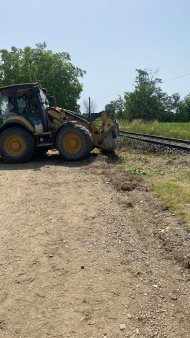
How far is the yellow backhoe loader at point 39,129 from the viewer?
12789 mm

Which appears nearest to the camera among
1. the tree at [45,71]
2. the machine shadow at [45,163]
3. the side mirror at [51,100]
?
the machine shadow at [45,163]

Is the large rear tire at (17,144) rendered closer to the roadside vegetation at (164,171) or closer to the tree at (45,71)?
the roadside vegetation at (164,171)

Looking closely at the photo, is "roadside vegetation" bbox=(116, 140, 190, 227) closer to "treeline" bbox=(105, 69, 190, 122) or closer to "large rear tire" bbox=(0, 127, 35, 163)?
"large rear tire" bbox=(0, 127, 35, 163)

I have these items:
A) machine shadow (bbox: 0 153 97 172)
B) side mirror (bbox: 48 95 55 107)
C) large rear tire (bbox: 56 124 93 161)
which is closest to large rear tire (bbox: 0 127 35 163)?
machine shadow (bbox: 0 153 97 172)

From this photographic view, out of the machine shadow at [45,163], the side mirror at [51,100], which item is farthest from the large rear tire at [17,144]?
the side mirror at [51,100]

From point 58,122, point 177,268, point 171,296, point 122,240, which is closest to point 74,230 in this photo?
point 122,240

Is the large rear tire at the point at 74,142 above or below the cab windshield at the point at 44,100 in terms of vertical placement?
below

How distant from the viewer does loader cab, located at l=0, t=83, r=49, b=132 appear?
12930mm

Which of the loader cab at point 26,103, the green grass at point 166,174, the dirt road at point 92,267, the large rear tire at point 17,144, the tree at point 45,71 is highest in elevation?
the tree at point 45,71

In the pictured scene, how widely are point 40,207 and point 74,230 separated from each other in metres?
1.58

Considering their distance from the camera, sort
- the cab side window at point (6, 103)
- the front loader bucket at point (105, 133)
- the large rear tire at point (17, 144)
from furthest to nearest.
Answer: the large rear tire at point (17, 144), the cab side window at point (6, 103), the front loader bucket at point (105, 133)

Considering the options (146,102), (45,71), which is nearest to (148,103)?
(146,102)

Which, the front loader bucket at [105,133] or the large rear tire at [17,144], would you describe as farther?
the large rear tire at [17,144]

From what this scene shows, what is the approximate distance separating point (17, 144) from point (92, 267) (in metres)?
8.75
